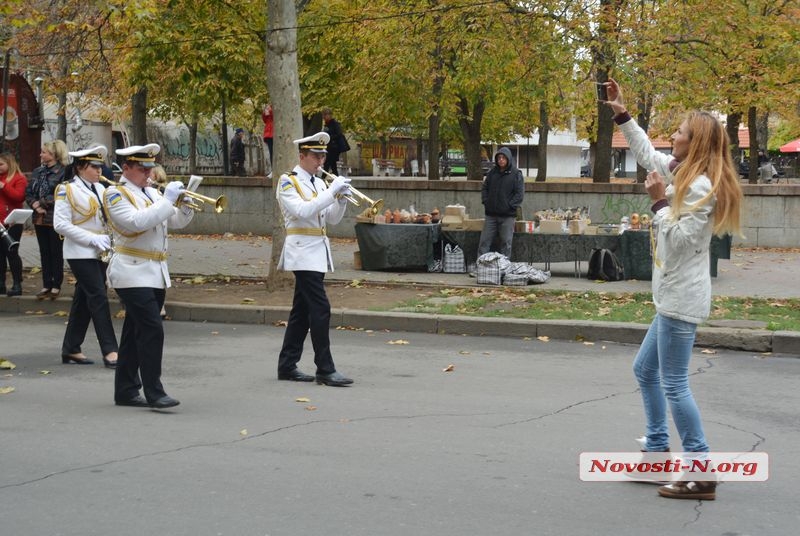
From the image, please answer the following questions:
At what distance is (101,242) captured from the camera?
916 cm

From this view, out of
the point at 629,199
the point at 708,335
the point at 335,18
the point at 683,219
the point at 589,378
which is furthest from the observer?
the point at 335,18

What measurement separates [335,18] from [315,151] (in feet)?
53.6

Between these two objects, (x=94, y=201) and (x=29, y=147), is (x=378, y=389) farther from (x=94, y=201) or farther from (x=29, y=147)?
(x=29, y=147)

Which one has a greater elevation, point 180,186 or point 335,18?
point 335,18

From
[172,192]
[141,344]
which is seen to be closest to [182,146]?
[141,344]

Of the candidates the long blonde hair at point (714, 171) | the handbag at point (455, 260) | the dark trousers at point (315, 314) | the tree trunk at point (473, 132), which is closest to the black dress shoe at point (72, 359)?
the dark trousers at point (315, 314)

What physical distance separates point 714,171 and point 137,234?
397cm

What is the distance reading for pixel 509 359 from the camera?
10016mm

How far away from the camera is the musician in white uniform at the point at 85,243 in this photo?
9.07 m

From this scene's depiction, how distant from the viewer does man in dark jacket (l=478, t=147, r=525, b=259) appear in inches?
613

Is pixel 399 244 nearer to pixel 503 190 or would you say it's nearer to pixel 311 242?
pixel 503 190

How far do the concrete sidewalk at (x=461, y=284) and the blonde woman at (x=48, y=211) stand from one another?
0.31m

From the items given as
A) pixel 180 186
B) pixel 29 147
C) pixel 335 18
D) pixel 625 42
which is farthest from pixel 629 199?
pixel 180 186

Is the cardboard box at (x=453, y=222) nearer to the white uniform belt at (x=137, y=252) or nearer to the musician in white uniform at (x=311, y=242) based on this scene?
the musician in white uniform at (x=311, y=242)
